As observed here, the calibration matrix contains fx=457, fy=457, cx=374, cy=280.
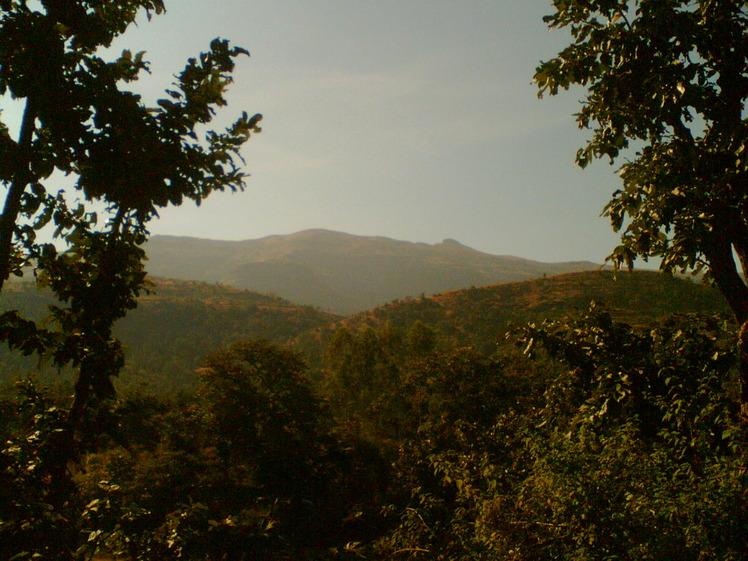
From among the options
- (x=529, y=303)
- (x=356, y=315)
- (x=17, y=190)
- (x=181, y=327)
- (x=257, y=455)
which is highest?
(x=17, y=190)

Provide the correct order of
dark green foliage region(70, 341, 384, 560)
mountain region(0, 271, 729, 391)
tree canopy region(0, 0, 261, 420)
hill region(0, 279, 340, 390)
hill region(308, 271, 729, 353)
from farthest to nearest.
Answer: hill region(0, 279, 340, 390) < mountain region(0, 271, 729, 391) < hill region(308, 271, 729, 353) < dark green foliage region(70, 341, 384, 560) < tree canopy region(0, 0, 261, 420)

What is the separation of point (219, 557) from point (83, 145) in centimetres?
362

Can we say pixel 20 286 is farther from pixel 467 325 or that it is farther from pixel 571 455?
pixel 571 455

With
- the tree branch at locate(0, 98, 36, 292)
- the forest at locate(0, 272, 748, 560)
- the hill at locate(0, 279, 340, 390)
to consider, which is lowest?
the hill at locate(0, 279, 340, 390)

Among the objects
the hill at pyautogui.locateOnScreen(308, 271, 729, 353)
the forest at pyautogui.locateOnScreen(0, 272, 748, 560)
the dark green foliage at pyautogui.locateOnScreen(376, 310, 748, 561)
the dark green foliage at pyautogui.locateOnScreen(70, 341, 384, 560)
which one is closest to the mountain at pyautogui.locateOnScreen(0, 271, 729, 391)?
the hill at pyautogui.locateOnScreen(308, 271, 729, 353)

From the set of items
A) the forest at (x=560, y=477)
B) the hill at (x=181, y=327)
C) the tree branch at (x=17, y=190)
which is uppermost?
the tree branch at (x=17, y=190)

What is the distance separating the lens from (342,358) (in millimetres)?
43000

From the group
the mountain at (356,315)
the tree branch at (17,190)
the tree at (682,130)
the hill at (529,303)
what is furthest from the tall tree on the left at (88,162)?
the hill at (529,303)

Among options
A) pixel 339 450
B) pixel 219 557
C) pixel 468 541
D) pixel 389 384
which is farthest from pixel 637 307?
pixel 219 557

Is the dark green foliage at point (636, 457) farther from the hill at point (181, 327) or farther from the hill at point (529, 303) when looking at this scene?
the hill at point (181, 327)

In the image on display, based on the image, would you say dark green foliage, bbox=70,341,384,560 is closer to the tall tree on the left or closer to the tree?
the tall tree on the left

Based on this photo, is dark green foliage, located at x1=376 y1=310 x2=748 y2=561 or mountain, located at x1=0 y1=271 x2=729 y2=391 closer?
dark green foliage, located at x1=376 y1=310 x2=748 y2=561

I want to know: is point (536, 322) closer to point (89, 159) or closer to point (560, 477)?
point (560, 477)

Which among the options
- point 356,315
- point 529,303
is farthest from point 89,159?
point 356,315
